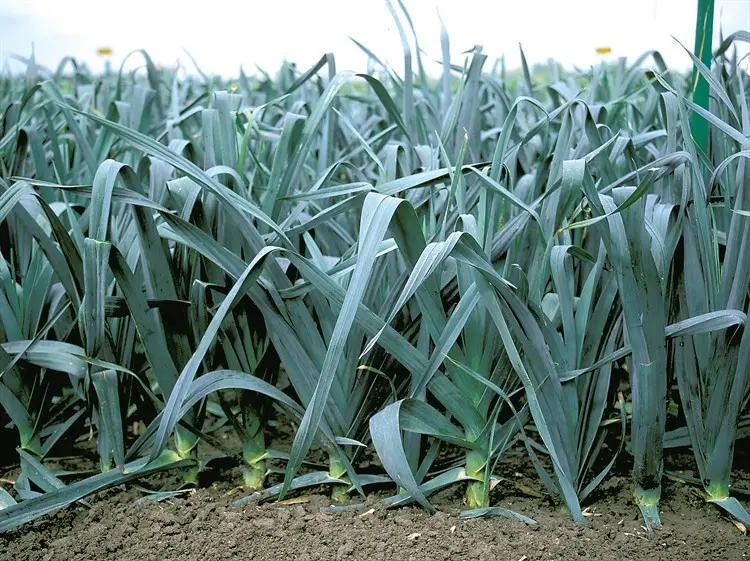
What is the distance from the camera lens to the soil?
979 mm

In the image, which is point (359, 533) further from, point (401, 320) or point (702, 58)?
point (702, 58)

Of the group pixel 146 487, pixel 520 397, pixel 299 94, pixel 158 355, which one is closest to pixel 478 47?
pixel 520 397

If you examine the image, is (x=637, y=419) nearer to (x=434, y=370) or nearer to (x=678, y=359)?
(x=678, y=359)

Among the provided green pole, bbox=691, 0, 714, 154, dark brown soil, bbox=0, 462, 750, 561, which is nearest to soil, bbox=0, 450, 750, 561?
dark brown soil, bbox=0, 462, 750, 561

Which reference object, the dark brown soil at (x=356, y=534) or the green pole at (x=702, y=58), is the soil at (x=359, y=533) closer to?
the dark brown soil at (x=356, y=534)

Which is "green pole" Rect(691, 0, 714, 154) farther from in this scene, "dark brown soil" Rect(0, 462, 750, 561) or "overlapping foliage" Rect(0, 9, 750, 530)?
"dark brown soil" Rect(0, 462, 750, 561)

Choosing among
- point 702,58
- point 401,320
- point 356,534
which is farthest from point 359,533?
point 702,58

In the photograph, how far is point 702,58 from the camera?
50.2 inches

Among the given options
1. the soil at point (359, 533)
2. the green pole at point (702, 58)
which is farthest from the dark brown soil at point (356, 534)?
the green pole at point (702, 58)

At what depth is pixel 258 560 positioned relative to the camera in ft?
3.24

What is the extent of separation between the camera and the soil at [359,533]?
38.5 inches

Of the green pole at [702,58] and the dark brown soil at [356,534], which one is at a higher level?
the green pole at [702,58]

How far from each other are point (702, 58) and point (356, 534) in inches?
35.3

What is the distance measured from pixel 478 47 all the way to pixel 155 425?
808mm
